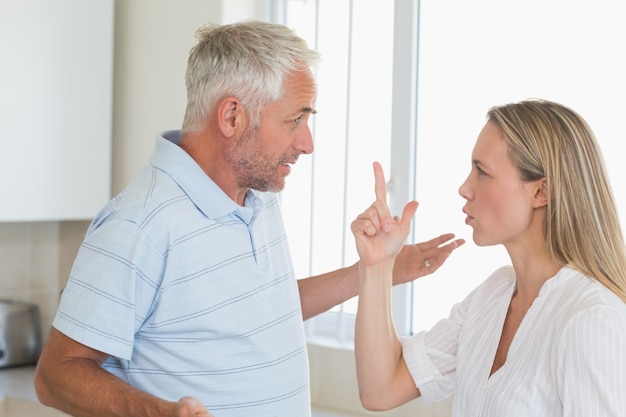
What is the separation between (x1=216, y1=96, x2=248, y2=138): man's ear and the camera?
5.45ft

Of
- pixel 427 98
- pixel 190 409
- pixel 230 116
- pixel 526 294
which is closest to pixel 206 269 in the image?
pixel 230 116

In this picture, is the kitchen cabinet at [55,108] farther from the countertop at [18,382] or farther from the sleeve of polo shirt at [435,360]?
the sleeve of polo shirt at [435,360]

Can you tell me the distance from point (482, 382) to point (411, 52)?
1195 mm

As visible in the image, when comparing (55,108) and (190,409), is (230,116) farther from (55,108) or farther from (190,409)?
(55,108)

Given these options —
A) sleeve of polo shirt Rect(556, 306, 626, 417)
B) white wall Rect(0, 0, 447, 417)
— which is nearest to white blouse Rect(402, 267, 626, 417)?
Result: sleeve of polo shirt Rect(556, 306, 626, 417)

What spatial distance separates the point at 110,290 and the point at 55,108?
1553mm

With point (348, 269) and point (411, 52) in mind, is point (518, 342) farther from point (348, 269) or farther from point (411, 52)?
point (411, 52)

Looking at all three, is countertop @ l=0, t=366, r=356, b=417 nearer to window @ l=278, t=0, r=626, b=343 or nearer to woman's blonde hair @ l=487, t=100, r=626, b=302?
window @ l=278, t=0, r=626, b=343

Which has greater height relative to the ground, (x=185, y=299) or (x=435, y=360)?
(x=185, y=299)

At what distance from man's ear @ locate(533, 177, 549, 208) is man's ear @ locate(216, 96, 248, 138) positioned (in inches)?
21.3

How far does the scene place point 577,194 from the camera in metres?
1.54

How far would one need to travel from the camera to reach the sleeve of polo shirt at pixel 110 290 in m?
1.48

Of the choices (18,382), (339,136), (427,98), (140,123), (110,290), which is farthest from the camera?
(140,123)

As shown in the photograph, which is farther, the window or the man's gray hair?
the window
